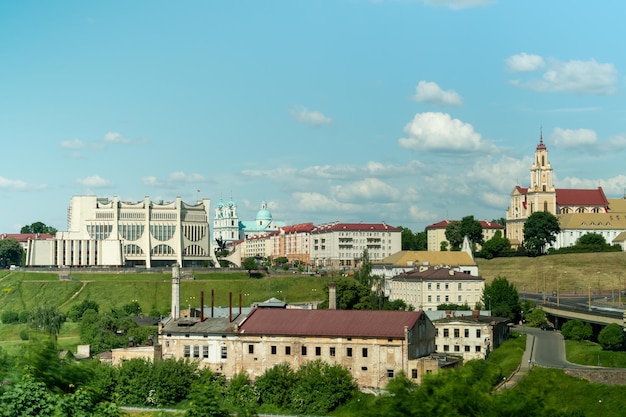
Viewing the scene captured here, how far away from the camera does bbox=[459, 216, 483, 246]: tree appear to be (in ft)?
645

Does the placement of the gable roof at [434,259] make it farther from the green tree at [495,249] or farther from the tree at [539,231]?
the tree at [539,231]

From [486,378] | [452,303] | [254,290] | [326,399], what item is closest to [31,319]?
[254,290]

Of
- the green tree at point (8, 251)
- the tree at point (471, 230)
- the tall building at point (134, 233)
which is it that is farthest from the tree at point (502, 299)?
the green tree at point (8, 251)

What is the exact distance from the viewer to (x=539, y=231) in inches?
7195

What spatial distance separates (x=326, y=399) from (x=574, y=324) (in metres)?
36.7

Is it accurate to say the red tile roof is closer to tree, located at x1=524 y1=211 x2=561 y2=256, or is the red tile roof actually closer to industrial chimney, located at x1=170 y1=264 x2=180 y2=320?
industrial chimney, located at x1=170 y1=264 x2=180 y2=320

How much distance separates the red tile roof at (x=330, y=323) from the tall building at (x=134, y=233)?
94.4 meters

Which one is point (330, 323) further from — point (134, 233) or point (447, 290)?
point (134, 233)

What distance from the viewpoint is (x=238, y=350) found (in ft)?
251

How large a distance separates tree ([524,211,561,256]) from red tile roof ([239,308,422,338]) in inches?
4298

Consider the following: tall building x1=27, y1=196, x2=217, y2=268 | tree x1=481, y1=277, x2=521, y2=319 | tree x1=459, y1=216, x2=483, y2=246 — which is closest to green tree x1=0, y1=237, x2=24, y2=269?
tall building x1=27, y1=196, x2=217, y2=268

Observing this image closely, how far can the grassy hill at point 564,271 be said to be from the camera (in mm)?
157000

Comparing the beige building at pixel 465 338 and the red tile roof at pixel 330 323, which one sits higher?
the red tile roof at pixel 330 323

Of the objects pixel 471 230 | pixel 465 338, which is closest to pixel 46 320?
pixel 465 338
